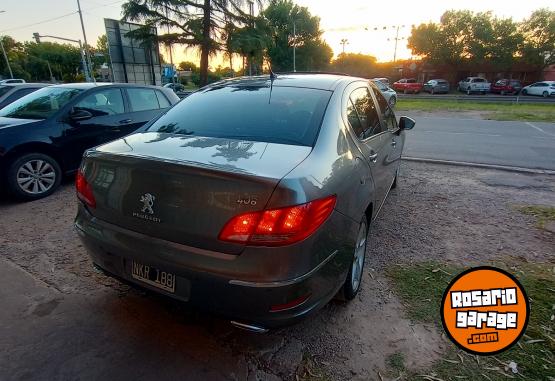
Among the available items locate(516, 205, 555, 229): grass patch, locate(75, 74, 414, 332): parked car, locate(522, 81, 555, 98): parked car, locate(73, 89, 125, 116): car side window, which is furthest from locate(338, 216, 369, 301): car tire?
locate(522, 81, 555, 98): parked car

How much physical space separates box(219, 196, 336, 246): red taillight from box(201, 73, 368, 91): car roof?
142 centimetres

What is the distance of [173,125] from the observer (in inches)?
103

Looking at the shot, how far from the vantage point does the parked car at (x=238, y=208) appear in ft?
5.61

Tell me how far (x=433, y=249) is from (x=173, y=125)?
263cm

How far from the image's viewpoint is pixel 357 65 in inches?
2203

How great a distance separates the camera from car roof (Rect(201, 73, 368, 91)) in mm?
2840

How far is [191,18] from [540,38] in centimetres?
3824

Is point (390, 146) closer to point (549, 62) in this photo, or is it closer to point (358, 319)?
point (358, 319)

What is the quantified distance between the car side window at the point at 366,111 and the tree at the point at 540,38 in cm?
4666

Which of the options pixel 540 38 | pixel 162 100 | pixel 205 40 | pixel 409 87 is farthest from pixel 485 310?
pixel 540 38

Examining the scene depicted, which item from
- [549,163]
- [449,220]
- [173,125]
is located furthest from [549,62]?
[173,125]

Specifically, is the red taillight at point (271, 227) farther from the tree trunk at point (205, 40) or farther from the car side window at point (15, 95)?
the tree trunk at point (205, 40)

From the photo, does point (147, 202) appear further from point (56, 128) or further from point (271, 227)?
point (56, 128)

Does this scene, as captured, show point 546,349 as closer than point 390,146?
Yes
